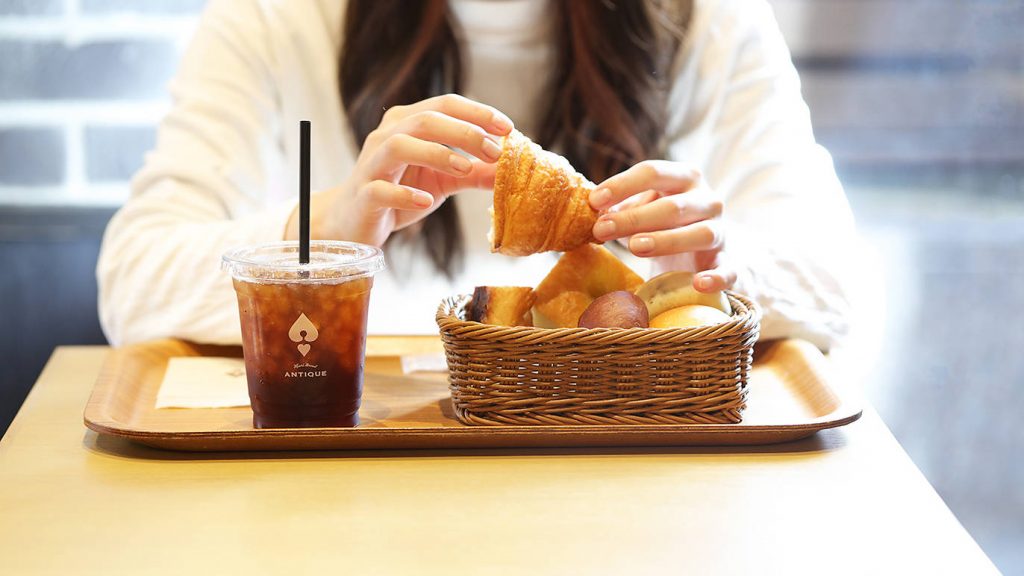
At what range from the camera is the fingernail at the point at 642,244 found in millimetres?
1065

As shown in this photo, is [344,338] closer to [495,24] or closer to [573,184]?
[573,184]

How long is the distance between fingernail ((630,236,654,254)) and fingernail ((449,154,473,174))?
0.19 meters

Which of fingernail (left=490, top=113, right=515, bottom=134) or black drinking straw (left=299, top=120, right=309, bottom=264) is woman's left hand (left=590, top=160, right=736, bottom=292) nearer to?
fingernail (left=490, top=113, right=515, bottom=134)

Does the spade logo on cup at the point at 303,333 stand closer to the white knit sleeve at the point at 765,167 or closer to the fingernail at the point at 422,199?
the fingernail at the point at 422,199

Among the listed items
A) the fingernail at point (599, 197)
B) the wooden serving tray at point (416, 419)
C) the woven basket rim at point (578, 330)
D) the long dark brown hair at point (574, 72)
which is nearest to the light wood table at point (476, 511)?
the wooden serving tray at point (416, 419)

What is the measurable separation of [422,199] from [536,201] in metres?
0.14

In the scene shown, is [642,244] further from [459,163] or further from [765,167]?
[765,167]

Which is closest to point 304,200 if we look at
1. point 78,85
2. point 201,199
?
point 201,199

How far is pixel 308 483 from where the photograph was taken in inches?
37.1

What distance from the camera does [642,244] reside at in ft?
3.50

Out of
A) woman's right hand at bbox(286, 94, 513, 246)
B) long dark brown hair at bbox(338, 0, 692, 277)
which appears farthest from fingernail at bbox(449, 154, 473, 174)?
long dark brown hair at bbox(338, 0, 692, 277)

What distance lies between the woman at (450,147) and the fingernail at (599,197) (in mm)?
253

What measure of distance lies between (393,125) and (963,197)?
1.96 meters

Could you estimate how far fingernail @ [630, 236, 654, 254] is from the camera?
1.07 meters
